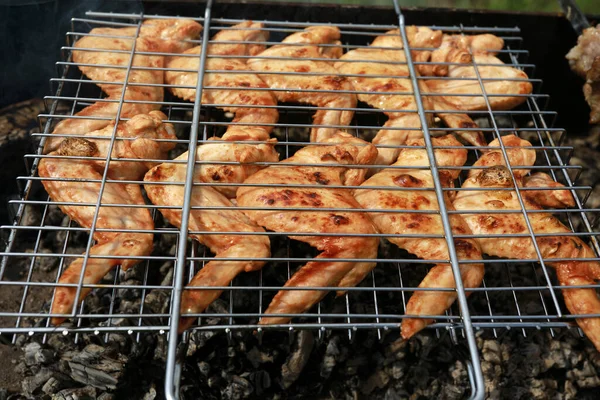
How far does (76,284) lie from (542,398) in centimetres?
263

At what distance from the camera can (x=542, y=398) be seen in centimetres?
323

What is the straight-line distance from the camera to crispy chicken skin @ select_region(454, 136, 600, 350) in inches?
104

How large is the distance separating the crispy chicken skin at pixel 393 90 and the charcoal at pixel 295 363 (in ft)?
3.73

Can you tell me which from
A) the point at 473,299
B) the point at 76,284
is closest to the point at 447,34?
the point at 473,299

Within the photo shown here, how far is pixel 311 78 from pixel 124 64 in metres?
1.21

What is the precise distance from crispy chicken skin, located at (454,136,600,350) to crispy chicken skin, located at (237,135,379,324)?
1.97 ft

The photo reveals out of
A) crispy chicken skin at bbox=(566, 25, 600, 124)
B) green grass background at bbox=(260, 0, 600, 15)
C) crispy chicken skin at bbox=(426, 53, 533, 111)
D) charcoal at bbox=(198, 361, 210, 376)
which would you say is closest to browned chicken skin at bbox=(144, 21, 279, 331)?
charcoal at bbox=(198, 361, 210, 376)

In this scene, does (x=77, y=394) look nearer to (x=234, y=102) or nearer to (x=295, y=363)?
(x=295, y=363)

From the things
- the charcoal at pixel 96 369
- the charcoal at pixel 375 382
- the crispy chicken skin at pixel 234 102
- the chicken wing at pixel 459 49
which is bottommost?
the charcoal at pixel 375 382

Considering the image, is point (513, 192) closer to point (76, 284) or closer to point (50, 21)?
point (76, 284)

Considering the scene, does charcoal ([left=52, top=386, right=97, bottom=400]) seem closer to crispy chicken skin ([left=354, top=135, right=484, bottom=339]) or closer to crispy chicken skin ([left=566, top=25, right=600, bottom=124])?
crispy chicken skin ([left=354, top=135, right=484, bottom=339])

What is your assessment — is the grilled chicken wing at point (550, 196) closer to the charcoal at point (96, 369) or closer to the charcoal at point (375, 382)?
the charcoal at point (375, 382)

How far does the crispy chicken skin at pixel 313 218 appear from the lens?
2.52 meters

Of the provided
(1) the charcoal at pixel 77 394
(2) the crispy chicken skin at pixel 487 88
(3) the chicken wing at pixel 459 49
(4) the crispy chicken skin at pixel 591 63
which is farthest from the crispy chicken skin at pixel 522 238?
(1) the charcoal at pixel 77 394
